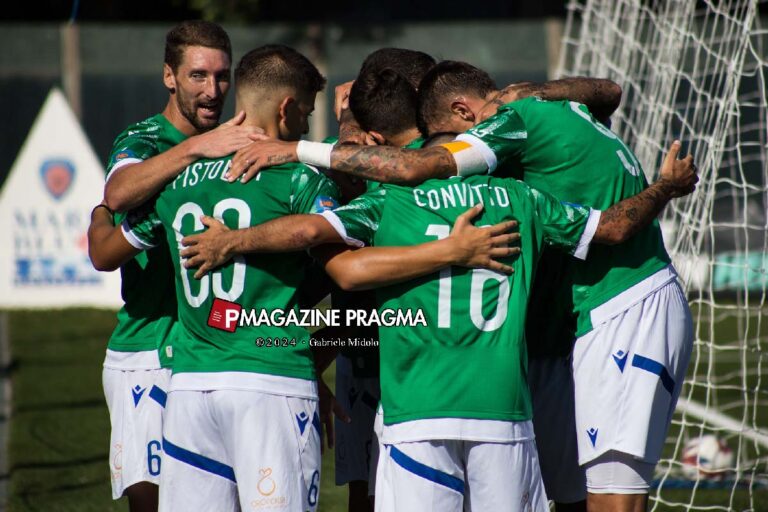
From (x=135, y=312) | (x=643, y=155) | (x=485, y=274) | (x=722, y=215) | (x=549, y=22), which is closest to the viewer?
(x=485, y=274)

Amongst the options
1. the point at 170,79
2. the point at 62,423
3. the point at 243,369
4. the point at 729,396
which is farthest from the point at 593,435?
the point at 729,396

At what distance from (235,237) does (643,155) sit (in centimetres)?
474

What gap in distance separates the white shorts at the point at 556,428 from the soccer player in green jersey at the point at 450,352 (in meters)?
0.75

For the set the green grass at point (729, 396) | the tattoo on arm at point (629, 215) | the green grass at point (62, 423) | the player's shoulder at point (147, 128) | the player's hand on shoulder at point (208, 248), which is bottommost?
the green grass at point (62, 423)

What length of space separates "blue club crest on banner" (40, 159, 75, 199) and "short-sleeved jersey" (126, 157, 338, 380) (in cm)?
1085

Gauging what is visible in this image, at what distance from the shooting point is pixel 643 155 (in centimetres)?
767

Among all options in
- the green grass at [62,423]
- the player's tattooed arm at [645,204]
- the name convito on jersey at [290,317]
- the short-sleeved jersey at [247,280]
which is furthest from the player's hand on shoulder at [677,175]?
the green grass at [62,423]

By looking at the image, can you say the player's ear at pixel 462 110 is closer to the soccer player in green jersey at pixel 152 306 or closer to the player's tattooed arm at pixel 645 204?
the player's tattooed arm at pixel 645 204

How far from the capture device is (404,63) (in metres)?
4.50

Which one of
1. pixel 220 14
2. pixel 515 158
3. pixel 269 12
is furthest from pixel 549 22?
pixel 515 158

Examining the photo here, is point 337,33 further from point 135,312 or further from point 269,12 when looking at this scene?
point 135,312

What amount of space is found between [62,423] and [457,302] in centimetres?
573

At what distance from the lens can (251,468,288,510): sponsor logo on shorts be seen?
358cm

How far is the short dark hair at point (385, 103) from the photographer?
413cm
